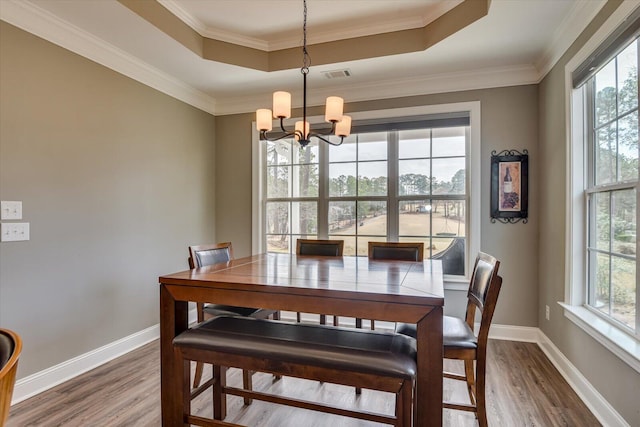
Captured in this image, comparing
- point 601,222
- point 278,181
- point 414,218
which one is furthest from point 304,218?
point 601,222

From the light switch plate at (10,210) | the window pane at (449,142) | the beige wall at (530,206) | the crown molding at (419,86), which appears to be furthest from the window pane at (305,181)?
the light switch plate at (10,210)

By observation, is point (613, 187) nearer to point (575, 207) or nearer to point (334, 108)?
point (575, 207)

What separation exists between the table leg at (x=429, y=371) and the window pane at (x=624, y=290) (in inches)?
51.1

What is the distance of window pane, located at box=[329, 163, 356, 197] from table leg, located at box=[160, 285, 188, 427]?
246cm

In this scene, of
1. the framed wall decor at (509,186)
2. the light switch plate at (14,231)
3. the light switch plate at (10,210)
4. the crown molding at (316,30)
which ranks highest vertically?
the crown molding at (316,30)

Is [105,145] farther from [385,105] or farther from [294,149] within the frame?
[385,105]

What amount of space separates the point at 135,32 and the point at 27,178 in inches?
52.3

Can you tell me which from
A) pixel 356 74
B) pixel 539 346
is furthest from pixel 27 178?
pixel 539 346

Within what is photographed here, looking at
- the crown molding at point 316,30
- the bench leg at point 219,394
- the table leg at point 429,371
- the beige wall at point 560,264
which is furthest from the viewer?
the crown molding at point 316,30

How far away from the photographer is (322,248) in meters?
2.98

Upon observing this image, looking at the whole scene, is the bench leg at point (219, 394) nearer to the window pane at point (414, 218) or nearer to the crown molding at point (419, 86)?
the window pane at point (414, 218)

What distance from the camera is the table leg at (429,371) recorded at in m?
1.36

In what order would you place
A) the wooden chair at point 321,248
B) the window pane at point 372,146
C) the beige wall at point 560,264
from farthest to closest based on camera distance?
the window pane at point 372,146, the wooden chair at point 321,248, the beige wall at point 560,264

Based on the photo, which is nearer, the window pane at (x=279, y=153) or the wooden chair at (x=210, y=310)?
the wooden chair at (x=210, y=310)
